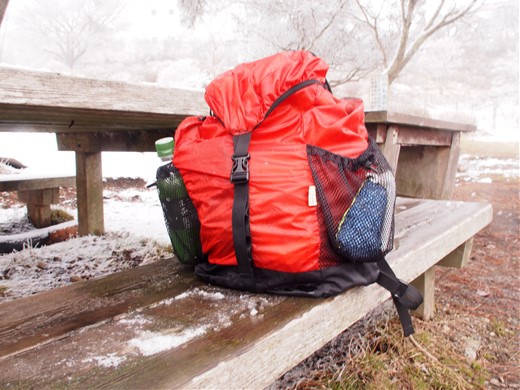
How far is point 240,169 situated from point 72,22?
87.2 ft

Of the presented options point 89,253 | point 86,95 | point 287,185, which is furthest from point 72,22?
point 287,185

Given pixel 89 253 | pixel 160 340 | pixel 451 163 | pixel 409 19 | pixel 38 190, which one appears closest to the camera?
pixel 160 340

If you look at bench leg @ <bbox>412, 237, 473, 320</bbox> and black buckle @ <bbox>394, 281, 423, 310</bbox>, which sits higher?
black buckle @ <bbox>394, 281, 423, 310</bbox>

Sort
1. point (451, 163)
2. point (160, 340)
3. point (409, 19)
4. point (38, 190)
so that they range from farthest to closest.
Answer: point (409, 19) < point (451, 163) < point (38, 190) < point (160, 340)

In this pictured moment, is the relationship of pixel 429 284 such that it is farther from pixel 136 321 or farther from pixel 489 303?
pixel 136 321

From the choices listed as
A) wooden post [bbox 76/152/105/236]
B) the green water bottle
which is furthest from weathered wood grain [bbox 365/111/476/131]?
wooden post [bbox 76/152/105/236]

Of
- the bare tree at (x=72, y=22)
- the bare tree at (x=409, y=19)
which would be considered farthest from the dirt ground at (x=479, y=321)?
the bare tree at (x=72, y=22)

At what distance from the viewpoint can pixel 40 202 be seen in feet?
10.6

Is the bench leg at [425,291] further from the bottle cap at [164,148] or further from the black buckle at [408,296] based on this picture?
the bottle cap at [164,148]

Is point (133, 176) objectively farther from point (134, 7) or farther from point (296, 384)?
point (134, 7)

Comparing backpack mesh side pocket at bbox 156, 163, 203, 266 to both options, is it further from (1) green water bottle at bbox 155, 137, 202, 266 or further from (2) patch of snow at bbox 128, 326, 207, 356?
(2) patch of snow at bbox 128, 326, 207, 356

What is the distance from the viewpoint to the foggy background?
11.0m

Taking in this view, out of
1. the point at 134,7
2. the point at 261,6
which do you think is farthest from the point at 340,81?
the point at 134,7

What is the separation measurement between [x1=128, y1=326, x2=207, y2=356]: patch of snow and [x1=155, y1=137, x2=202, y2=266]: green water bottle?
36 cm
